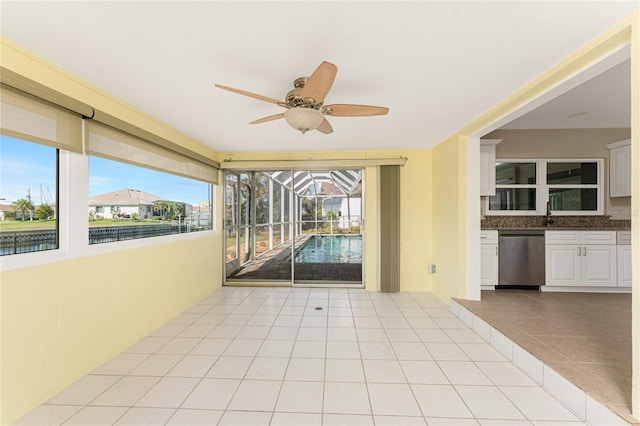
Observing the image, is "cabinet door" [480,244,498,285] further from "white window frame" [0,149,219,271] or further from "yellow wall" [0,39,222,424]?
"white window frame" [0,149,219,271]

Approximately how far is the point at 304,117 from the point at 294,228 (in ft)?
7.41

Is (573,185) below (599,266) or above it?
above

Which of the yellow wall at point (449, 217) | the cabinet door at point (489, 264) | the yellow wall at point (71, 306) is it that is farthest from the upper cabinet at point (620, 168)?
the yellow wall at point (71, 306)

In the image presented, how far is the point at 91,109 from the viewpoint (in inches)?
72.7

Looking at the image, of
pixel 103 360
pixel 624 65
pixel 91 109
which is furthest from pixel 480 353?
pixel 91 109

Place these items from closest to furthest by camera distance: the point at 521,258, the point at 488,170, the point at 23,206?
the point at 23,206
the point at 521,258
the point at 488,170

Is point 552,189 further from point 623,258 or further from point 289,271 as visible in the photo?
point 289,271

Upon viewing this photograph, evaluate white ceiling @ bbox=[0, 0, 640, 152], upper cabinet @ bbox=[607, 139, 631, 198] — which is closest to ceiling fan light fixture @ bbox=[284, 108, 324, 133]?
white ceiling @ bbox=[0, 0, 640, 152]

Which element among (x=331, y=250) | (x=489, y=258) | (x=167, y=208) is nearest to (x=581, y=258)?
(x=489, y=258)

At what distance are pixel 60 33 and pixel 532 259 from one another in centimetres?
494

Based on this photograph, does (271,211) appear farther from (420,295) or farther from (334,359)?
(334,359)

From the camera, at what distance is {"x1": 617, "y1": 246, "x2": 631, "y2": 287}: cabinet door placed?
10.8 feet

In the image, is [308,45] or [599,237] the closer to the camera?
[308,45]

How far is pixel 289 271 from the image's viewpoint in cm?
519
